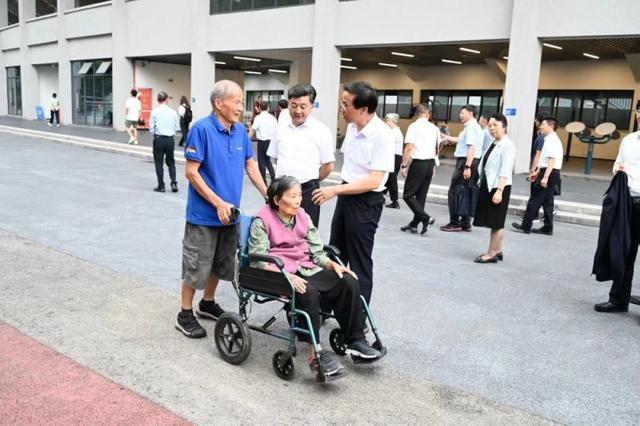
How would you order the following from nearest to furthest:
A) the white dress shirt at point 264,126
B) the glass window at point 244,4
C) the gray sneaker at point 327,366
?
the gray sneaker at point 327,366
the white dress shirt at point 264,126
the glass window at point 244,4

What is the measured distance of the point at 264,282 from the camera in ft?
11.6

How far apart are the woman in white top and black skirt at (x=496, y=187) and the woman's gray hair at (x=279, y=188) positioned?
11.7 feet

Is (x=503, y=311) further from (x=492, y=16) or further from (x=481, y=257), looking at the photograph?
(x=492, y=16)

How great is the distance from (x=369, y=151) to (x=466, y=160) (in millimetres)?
4607

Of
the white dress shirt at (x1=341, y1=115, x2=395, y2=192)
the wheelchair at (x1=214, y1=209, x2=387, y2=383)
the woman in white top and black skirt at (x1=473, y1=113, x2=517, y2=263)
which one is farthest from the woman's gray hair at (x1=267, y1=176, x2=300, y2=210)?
the woman in white top and black skirt at (x1=473, y1=113, x2=517, y2=263)

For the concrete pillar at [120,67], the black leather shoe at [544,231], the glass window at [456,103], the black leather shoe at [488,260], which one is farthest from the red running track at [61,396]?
the concrete pillar at [120,67]

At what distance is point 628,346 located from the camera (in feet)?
14.1

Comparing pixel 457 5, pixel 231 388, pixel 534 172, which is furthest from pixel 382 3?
pixel 231 388

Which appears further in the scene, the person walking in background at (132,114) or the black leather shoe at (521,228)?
the person walking in background at (132,114)

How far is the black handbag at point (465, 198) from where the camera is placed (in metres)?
8.27

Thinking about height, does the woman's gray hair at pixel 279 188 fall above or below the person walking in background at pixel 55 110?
below

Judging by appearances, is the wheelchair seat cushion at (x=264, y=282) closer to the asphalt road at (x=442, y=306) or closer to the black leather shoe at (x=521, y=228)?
the asphalt road at (x=442, y=306)

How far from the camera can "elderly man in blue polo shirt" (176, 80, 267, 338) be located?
378 cm

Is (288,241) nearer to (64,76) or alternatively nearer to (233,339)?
(233,339)
